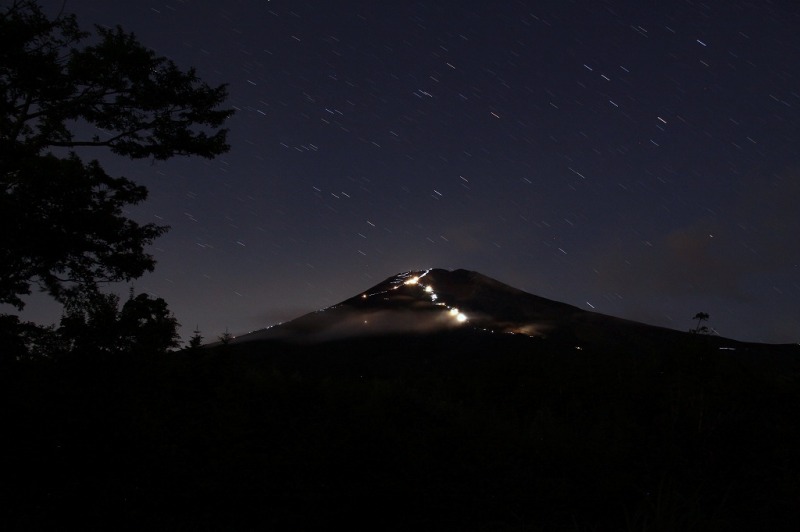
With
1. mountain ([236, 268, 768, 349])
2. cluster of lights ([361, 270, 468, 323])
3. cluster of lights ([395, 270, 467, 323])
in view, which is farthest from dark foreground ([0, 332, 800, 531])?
cluster of lights ([361, 270, 468, 323])

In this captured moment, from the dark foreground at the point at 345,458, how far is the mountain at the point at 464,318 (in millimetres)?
32011

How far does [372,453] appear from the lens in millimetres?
9281

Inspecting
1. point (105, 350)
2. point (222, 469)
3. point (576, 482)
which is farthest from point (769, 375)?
point (105, 350)

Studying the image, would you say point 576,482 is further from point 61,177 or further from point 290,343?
point 290,343

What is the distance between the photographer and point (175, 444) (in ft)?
24.0

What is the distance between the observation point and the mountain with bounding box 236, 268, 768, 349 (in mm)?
48938

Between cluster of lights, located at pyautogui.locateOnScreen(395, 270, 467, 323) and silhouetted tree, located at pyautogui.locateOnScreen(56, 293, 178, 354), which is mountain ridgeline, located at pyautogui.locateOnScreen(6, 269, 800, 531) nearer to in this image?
silhouetted tree, located at pyautogui.locateOnScreen(56, 293, 178, 354)

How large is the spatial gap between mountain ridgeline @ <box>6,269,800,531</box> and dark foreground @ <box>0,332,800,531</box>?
3cm

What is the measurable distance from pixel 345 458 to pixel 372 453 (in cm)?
44

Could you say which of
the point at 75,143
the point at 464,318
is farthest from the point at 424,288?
the point at 75,143

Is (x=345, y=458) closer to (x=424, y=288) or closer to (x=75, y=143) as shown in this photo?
(x=75, y=143)

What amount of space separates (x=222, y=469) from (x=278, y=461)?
4.28 feet

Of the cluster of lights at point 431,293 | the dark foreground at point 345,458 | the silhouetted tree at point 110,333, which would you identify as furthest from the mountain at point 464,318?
the silhouetted tree at point 110,333

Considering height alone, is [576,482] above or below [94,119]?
below
